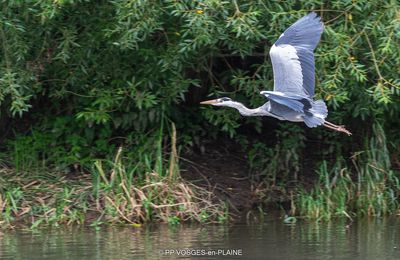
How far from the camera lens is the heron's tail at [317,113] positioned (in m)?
8.99

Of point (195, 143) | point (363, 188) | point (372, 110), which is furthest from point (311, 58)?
point (195, 143)

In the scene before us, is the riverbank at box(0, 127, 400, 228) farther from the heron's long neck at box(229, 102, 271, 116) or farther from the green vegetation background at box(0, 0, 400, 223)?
the heron's long neck at box(229, 102, 271, 116)

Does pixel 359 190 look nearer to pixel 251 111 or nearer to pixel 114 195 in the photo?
pixel 251 111

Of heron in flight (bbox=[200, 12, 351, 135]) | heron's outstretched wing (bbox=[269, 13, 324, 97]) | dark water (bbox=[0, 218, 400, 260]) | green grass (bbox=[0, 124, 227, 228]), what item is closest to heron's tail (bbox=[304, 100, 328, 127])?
heron in flight (bbox=[200, 12, 351, 135])

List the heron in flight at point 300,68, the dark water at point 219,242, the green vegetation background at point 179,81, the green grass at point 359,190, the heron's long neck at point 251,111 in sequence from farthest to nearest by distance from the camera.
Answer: the green grass at point 359,190, the heron's long neck at point 251,111, the green vegetation background at point 179,81, the heron in flight at point 300,68, the dark water at point 219,242

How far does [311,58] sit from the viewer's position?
29.6ft

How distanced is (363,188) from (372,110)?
0.97 metres

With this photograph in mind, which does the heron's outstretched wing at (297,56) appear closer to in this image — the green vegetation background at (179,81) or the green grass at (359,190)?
the green vegetation background at (179,81)

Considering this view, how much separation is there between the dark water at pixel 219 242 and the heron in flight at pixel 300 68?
1.25 meters

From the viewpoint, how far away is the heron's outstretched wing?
889 centimetres

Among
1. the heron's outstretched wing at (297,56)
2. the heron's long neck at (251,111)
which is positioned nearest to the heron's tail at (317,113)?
the heron's outstretched wing at (297,56)

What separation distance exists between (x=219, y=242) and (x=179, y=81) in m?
1.95

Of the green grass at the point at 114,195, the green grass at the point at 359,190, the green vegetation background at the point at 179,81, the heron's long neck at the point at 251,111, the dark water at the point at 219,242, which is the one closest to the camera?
the dark water at the point at 219,242

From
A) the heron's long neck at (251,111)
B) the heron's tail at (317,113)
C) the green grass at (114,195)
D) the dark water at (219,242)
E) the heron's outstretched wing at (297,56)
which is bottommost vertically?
the dark water at (219,242)
